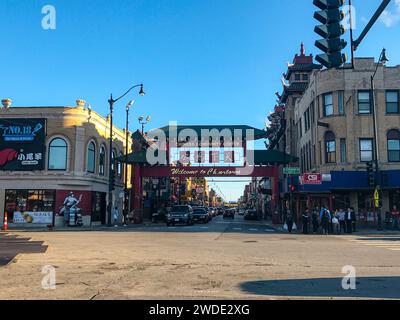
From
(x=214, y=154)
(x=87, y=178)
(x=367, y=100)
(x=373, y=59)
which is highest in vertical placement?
(x=373, y=59)

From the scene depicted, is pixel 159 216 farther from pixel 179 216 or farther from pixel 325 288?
pixel 325 288

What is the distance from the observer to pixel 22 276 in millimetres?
11312

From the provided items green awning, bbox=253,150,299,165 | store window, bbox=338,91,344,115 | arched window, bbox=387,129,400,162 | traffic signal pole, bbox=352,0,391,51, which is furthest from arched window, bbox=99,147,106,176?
traffic signal pole, bbox=352,0,391,51

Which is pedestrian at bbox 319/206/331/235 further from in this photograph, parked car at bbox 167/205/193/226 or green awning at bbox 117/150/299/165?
green awning at bbox 117/150/299/165

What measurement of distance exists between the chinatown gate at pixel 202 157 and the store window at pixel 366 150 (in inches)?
331

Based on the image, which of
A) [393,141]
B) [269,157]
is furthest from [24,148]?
[393,141]

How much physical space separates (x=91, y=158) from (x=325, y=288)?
1404 inches

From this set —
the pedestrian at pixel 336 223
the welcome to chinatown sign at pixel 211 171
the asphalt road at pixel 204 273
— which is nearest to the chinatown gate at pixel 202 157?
the welcome to chinatown sign at pixel 211 171

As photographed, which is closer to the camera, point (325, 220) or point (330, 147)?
point (325, 220)

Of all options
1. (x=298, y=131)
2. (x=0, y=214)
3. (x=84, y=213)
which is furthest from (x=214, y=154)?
(x=0, y=214)

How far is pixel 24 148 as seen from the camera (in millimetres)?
39781
